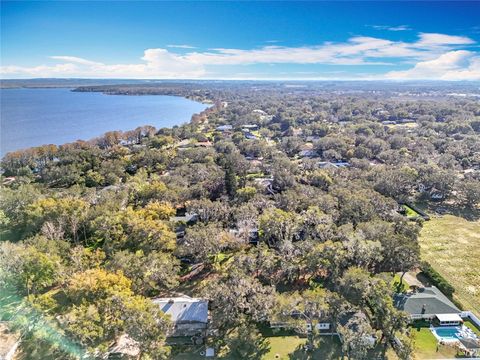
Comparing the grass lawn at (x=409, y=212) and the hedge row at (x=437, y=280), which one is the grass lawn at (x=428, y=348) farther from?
the grass lawn at (x=409, y=212)

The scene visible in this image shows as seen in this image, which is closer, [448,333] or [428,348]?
[428,348]

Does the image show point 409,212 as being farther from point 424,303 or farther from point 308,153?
point 308,153

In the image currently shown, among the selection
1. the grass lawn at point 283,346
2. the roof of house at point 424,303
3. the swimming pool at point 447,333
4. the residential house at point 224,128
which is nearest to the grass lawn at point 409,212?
the roof of house at point 424,303

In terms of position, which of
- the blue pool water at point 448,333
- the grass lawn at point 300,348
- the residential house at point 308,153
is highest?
the residential house at point 308,153

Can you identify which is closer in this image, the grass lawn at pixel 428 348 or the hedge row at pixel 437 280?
the grass lawn at pixel 428 348

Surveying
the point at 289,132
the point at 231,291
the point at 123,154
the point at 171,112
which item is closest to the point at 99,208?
the point at 231,291

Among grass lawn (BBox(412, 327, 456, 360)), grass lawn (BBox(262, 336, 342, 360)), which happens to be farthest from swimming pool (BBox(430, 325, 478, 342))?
grass lawn (BBox(262, 336, 342, 360))

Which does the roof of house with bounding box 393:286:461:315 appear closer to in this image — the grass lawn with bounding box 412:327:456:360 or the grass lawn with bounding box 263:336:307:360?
the grass lawn with bounding box 412:327:456:360

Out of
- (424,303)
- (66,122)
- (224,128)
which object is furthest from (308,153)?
(66,122)
